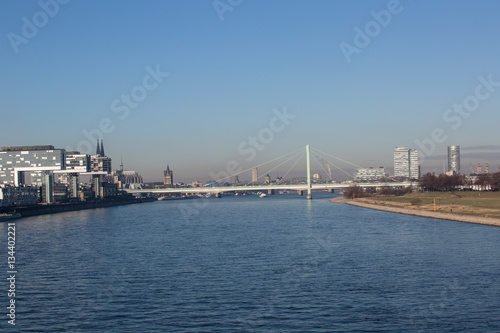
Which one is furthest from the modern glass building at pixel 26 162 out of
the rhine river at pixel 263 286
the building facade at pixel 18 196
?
the rhine river at pixel 263 286

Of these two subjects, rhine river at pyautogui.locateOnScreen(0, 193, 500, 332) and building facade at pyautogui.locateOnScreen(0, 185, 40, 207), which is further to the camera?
building facade at pyautogui.locateOnScreen(0, 185, 40, 207)

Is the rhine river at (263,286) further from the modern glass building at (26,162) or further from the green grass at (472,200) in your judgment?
the modern glass building at (26,162)

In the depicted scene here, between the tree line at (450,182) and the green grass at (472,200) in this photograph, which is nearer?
the green grass at (472,200)

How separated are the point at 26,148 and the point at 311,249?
107655mm

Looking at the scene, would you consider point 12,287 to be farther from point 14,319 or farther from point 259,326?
point 259,326

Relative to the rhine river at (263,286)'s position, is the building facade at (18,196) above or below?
above

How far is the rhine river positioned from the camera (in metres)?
15.3

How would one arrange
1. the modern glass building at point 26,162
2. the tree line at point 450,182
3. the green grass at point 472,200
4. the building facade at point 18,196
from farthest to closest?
1. the modern glass building at point 26,162
2. the tree line at point 450,182
3. the building facade at point 18,196
4. the green grass at point 472,200

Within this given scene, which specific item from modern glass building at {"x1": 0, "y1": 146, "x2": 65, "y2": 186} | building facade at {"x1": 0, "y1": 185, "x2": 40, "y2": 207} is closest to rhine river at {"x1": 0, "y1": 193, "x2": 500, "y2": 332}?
building facade at {"x1": 0, "y1": 185, "x2": 40, "y2": 207}

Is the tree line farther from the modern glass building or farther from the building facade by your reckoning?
the building facade

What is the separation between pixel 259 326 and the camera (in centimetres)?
1493

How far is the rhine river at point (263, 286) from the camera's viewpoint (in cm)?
1534

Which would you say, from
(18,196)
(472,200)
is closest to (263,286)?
(472,200)

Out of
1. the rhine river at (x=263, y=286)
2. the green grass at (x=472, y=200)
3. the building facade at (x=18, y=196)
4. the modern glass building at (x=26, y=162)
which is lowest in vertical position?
the rhine river at (x=263, y=286)
